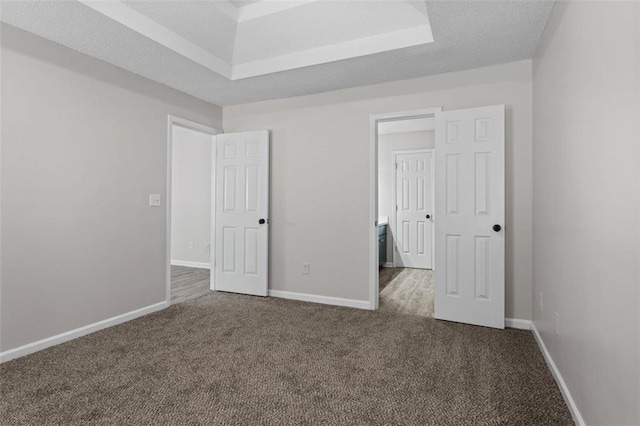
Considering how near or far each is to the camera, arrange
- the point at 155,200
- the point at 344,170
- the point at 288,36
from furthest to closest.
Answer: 1. the point at 344,170
2. the point at 155,200
3. the point at 288,36

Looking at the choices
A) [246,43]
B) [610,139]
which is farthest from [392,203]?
[610,139]

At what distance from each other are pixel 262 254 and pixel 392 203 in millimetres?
3022

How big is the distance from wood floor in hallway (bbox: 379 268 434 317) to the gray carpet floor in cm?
47

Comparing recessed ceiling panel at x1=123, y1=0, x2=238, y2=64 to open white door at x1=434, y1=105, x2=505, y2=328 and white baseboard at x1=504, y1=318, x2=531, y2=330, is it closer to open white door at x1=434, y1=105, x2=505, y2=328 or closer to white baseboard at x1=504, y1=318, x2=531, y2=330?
open white door at x1=434, y1=105, x2=505, y2=328

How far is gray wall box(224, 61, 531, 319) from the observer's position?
120 inches

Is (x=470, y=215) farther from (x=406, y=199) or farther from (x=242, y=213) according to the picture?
(x=406, y=199)

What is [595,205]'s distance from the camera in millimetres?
1467

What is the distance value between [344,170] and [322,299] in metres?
1.46

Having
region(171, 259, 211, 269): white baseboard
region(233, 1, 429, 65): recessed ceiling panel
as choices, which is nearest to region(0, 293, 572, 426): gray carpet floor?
region(233, 1, 429, 65): recessed ceiling panel

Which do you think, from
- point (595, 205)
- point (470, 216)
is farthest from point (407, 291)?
point (595, 205)

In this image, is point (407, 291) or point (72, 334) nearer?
point (72, 334)

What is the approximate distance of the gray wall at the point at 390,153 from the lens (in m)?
6.10

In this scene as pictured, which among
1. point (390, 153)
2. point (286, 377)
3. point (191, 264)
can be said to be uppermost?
point (390, 153)

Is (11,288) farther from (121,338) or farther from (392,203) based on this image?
(392,203)
